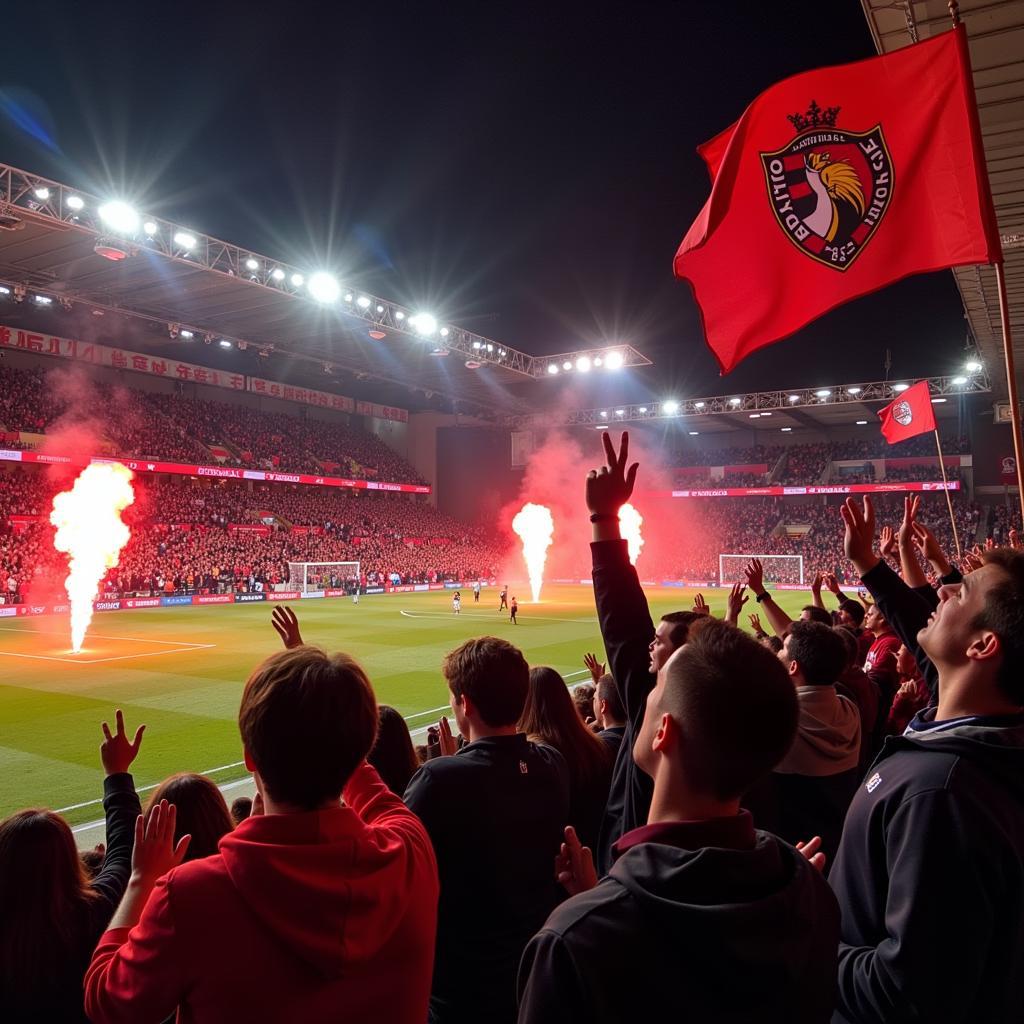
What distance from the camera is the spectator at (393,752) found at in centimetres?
462

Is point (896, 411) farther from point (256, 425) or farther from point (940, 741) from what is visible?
point (256, 425)

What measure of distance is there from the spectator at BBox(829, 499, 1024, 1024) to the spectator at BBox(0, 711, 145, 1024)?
2.52m

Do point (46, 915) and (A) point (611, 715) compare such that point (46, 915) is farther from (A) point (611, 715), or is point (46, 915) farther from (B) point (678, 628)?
(A) point (611, 715)

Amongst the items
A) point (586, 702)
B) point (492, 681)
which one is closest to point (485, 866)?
point (492, 681)

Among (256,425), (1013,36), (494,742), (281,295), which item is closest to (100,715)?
(494,742)

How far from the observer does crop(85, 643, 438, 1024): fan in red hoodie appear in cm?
180

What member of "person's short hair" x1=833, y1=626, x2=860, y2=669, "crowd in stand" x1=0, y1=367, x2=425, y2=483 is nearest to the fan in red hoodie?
"person's short hair" x1=833, y1=626, x2=860, y2=669

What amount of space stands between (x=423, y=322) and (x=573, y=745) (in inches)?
1395

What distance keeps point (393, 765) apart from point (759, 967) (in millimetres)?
3431

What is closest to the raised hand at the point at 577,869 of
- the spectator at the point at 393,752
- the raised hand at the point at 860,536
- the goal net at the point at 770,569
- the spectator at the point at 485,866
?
the spectator at the point at 485,866

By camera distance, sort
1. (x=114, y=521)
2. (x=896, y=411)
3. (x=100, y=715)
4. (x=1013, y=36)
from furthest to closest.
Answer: (x=114, y=521) → (x=896, y=411) → (x=100, y=715) → (x=1013, y=36)

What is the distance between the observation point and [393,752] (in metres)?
4.62

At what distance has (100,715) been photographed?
1345 centimetres

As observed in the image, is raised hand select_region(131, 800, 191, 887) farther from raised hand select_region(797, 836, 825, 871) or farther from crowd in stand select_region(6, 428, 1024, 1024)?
raised hand select_region(797, 836, 825, 871)
